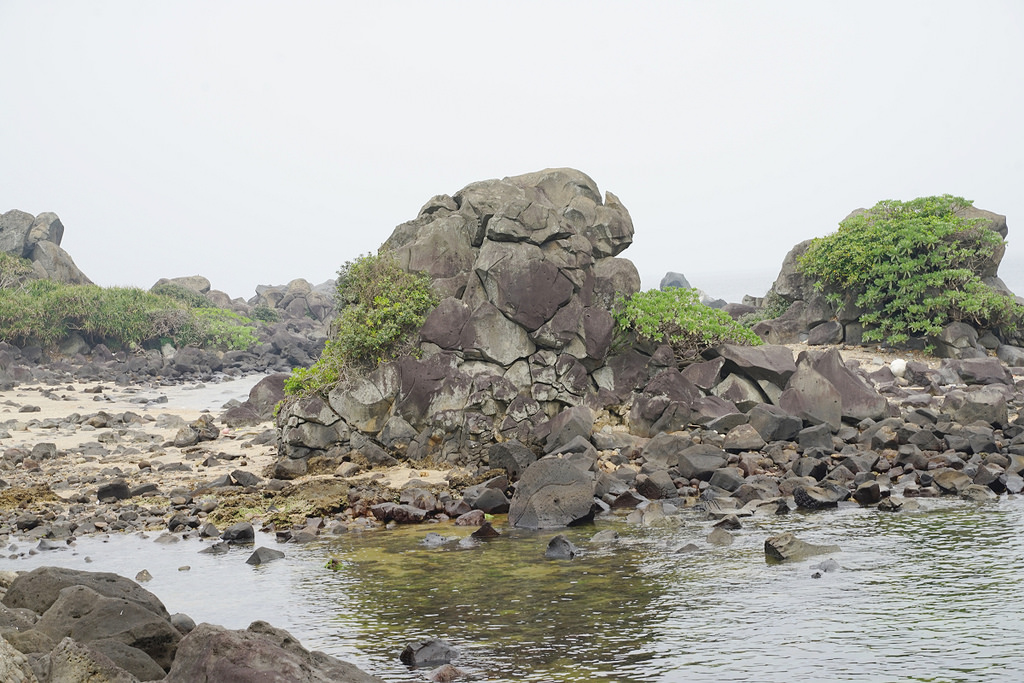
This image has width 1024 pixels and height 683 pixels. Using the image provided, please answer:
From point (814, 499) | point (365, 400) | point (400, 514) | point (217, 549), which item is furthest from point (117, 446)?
point (814, 499)

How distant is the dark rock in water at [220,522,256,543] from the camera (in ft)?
47.8

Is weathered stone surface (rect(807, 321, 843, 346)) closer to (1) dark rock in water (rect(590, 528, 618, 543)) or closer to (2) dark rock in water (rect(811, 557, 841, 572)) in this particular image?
(1) dark rock in water (rect(590, 528, 618, 543))

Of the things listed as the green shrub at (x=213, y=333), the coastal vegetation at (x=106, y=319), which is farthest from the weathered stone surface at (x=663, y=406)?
the green shrub at (x=213, y=333)

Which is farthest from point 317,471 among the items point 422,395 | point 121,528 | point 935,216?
point 935,216

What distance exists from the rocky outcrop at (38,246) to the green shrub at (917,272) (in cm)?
4775

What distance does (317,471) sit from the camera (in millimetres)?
18875

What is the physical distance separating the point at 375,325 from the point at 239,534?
6829mm

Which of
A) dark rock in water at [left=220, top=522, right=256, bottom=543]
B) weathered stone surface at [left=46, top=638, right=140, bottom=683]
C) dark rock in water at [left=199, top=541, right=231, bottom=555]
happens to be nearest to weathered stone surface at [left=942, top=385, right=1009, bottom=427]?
dark rock in water at [left=220, top=522, right=256, bottom=543]

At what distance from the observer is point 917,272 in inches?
1217

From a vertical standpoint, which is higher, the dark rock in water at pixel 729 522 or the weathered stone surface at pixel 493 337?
the weathered stone surface at pixel 493 337

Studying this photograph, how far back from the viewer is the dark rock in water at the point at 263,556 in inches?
519

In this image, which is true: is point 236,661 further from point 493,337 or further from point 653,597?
point 493,337

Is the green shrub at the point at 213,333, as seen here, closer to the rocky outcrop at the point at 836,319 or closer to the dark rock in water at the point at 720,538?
the rocky outcrop at the point at 836,319

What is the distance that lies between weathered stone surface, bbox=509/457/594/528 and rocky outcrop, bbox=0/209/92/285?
5061cm
